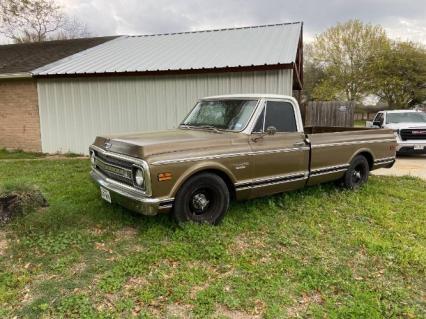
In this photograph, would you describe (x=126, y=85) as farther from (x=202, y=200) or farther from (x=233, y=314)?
(x=233, y=314)

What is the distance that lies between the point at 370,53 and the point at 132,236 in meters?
34.7

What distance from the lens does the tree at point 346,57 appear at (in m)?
33.3

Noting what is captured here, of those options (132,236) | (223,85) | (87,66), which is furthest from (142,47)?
(132,236)

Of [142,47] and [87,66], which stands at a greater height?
[142,47]

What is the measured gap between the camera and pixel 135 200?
4113 millimetres

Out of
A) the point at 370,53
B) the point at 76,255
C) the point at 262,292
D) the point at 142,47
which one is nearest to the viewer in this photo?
the point at 262,292

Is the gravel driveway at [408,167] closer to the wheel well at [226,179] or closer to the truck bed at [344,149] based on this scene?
the truck bed at [344,149]

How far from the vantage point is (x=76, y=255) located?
13.2 ft

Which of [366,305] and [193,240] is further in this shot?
[193,240]

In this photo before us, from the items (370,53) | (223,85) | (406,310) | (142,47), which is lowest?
(406,310)

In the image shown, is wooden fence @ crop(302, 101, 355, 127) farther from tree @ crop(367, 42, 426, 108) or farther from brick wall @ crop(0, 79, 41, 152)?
tree @ crop(367, 42, 426, 108)

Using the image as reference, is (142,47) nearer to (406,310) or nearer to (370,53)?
(406,310)

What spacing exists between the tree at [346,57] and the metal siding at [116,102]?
87.0ft

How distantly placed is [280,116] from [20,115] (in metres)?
9.80
